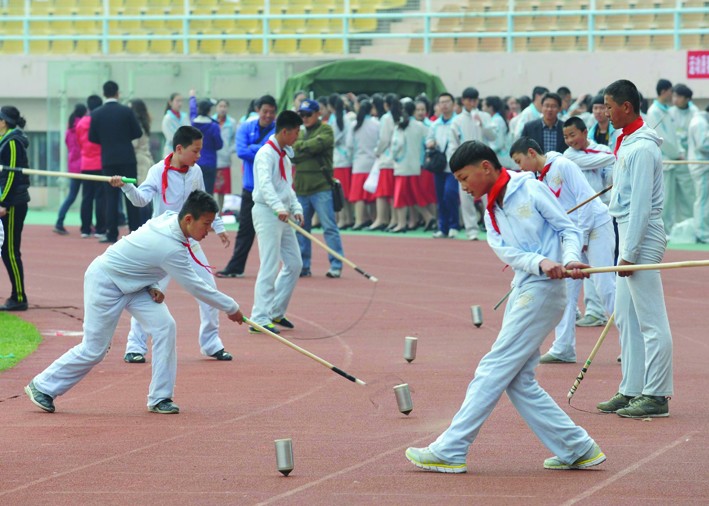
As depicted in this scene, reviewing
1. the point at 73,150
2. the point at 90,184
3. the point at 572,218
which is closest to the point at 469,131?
the point at 90,184

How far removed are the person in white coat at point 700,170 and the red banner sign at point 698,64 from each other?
14.1ft

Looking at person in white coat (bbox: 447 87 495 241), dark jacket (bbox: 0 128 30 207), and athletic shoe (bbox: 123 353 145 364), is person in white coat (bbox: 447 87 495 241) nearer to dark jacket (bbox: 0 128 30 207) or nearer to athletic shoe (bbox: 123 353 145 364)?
dark jacket (bbox: 0 128 30 207)

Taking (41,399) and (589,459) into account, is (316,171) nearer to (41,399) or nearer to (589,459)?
(41,399)

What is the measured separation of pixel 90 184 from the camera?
21703 mm

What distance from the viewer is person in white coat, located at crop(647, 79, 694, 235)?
62.2ft

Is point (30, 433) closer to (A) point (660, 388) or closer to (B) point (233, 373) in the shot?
(B) point (233, 373)

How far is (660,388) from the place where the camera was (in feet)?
26.9

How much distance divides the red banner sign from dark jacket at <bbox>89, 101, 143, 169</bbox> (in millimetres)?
10332

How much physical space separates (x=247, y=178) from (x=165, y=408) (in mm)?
7327

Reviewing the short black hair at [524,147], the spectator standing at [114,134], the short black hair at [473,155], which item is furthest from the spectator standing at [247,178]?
the short black hair at [473,155]

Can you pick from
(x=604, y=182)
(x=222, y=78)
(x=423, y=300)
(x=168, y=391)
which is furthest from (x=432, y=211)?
(x=168, y=391)

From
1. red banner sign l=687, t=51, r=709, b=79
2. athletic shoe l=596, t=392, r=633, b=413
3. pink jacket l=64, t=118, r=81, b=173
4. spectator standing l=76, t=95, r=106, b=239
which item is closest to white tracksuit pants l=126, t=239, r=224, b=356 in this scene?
athletic shoe l=596, t=392, r=633, b=413

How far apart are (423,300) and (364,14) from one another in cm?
1436

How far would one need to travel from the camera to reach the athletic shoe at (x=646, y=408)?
8211 mm
